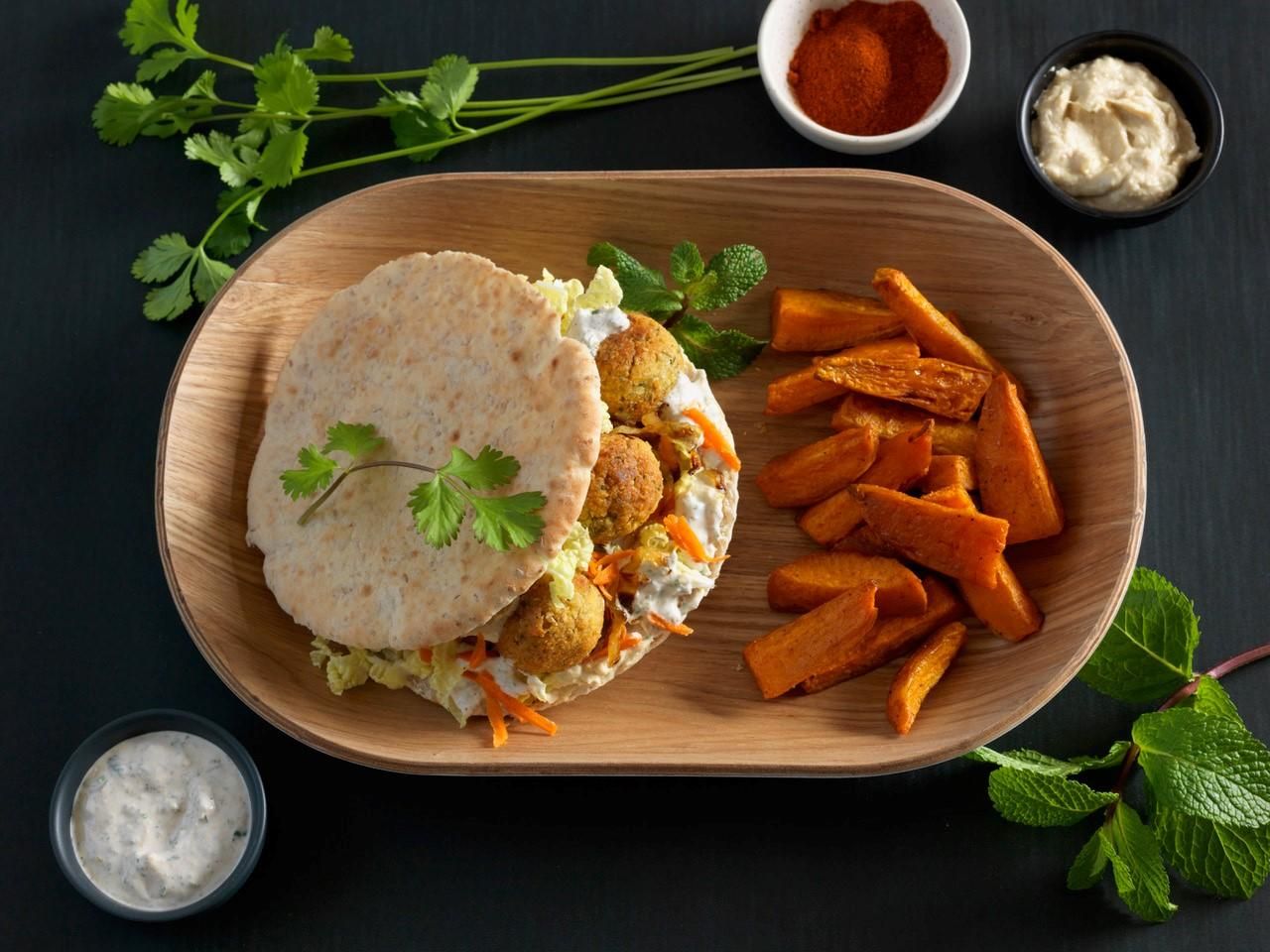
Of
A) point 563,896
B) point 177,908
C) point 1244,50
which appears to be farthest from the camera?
point 1244,50

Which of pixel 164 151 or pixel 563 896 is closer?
pixel 563 896

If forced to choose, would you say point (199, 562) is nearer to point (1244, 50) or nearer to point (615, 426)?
point (615, 426)

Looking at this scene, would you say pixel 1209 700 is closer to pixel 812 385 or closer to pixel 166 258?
pixel 812 385

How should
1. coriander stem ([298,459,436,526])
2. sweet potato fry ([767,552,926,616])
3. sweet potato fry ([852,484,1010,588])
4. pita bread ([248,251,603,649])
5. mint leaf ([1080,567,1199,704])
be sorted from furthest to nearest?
mint leaf ([1080,567,1199,704]) → sweet potato fry ([767,552,926,616]) → sweet potato fry ([852,484,1010,588]) → coriander stem ([298,459,436,526]) → pita bread ([248,251,603,649])

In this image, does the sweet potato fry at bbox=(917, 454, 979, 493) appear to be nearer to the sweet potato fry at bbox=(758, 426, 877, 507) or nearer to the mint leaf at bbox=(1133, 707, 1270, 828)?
the sweet potato fry at bbox=(758, 426, 877, 507)

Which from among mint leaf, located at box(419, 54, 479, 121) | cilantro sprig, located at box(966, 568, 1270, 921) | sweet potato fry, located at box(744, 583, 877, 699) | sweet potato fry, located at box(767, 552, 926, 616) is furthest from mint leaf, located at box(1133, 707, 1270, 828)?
mint leaf, located at box(419, 54, 479, 121)

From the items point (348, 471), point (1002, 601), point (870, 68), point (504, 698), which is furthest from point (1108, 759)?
point (348, 471)

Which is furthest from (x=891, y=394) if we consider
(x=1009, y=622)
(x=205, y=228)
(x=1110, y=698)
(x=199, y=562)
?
(x=205, y=228)
